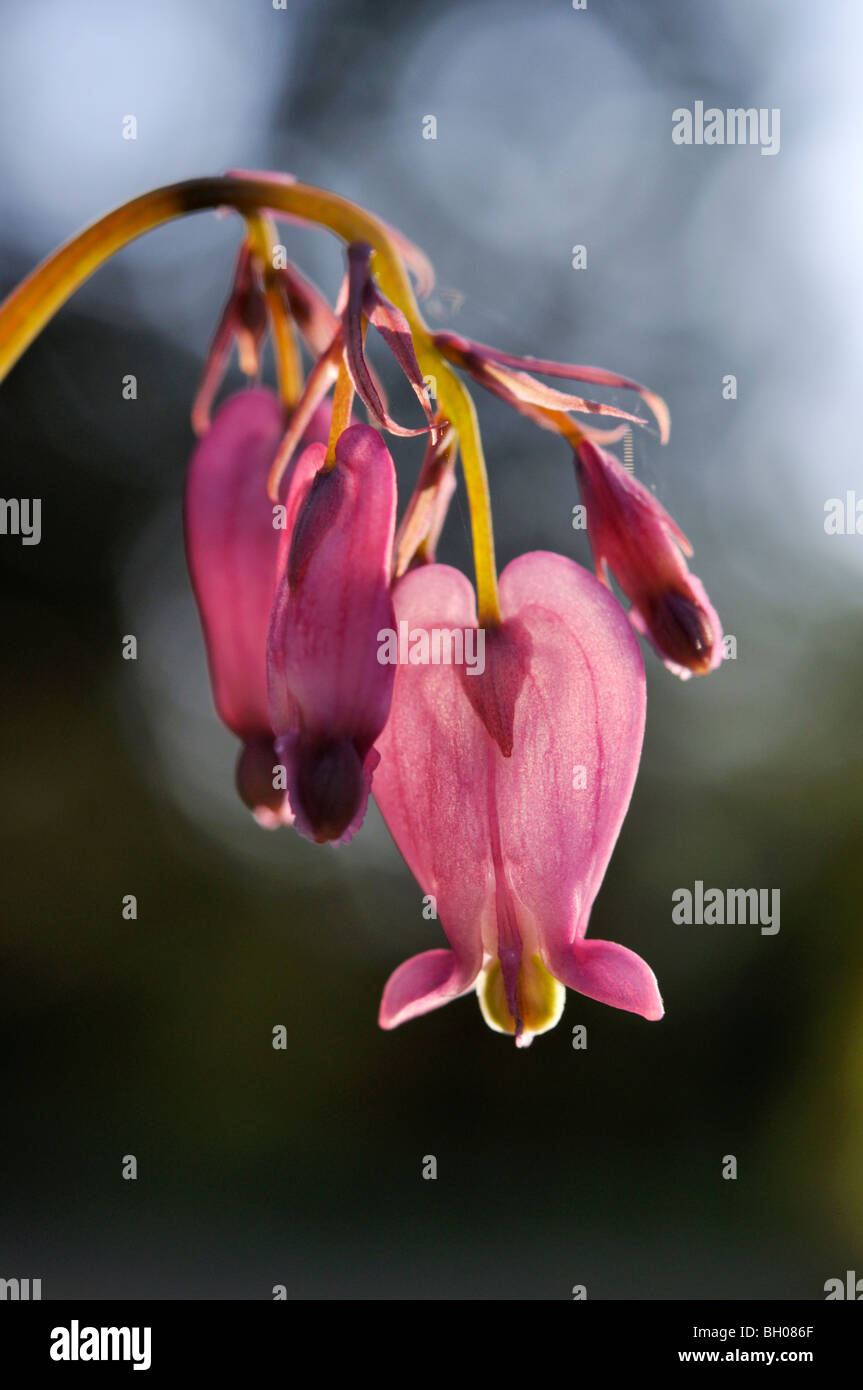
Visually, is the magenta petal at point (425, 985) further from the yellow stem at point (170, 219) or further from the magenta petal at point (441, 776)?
the yellow stem at point (170, 219)

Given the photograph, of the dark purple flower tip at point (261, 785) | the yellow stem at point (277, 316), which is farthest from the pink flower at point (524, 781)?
the yellow stem at point (277, 316)

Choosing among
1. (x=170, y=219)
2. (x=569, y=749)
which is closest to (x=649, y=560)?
(x=569, y=749)

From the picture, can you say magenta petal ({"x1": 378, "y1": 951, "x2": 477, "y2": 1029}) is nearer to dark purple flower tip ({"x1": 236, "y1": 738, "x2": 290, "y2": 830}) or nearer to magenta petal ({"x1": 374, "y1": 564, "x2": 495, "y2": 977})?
magenta petal ({"x1": 374, "y1": 564, "x2": 495, "y2": 977})

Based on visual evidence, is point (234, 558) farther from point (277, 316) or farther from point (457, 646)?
point (457, 646)

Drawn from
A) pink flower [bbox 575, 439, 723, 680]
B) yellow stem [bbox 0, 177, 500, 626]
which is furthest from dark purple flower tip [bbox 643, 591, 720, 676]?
yellow stem [bbox 0, 177, 500, 626]

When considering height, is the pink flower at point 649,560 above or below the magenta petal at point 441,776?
above

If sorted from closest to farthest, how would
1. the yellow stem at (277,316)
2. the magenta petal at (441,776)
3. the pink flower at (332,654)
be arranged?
the pink flower at (332,654) → the magenta petal at (441,776) → the yellow stem at (277,316)

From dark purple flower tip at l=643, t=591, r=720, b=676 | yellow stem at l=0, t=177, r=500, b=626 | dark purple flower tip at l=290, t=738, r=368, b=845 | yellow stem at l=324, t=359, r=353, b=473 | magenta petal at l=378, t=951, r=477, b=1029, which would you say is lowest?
magenta petal at l=378, t=951, r=477, b=1029
